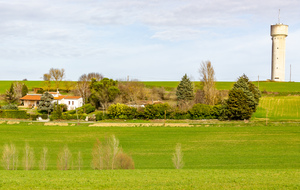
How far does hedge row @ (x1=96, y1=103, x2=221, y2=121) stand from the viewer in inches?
2330

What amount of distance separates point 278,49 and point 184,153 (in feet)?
287

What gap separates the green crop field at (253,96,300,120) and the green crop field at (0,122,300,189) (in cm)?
1225

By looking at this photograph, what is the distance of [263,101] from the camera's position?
78.1m

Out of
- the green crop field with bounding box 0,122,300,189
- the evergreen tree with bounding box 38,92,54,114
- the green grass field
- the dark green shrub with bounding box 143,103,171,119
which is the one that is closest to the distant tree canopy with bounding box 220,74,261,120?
the green crop field with bounding box 0,122,300,189

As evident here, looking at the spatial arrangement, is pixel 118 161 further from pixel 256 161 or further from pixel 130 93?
pixel 130 93

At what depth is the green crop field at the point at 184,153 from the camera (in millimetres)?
17906

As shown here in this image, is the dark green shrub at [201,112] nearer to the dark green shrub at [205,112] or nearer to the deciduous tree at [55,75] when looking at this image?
the dark green shrub at [205,112]

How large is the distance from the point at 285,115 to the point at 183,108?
56.4 feet

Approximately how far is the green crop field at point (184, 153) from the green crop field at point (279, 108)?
1225 cm

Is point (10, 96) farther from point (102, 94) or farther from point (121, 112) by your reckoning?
point (121, 112)

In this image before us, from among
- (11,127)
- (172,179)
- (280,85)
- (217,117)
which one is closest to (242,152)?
(172,179)

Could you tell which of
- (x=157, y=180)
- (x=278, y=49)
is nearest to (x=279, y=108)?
(x=278, y=49)

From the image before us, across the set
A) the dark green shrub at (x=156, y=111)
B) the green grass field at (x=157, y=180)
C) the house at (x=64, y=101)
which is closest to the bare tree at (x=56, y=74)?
the house at (x=64, y=101)

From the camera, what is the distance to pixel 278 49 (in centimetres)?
11181
